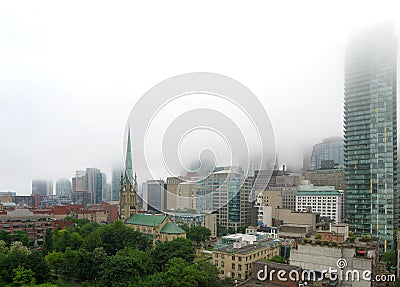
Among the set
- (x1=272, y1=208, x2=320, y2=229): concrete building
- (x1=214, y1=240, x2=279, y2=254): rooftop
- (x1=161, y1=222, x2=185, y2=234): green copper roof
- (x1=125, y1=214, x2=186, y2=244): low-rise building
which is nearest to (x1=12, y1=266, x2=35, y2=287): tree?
(x1=214, y1=240, x2=279, y2=254): rooftop

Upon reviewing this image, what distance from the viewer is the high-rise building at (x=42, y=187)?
2676 inches

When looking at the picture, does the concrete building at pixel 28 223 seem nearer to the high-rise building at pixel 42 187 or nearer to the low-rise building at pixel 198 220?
the low-rise building at pixel 198 220

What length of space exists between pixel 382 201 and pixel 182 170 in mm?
23071

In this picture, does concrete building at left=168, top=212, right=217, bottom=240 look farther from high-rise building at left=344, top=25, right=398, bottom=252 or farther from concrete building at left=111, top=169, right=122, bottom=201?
concrete building at left=111, top=169, right=122, bottom=201

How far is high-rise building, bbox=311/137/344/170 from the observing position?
49725 mm

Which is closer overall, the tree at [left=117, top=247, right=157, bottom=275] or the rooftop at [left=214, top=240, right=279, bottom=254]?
the tree at [left=117, top=247, right=157, bottom=275]

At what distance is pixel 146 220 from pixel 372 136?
2004cm

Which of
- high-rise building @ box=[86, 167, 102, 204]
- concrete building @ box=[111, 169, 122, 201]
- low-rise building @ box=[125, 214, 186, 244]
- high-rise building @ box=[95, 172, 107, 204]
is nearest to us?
low-rise building @ box=[125, 214, 186, 244]

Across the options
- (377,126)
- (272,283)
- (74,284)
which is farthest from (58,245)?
(377,126)

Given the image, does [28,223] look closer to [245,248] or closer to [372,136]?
[245,248]

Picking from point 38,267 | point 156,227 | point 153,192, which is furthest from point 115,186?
point 38,267

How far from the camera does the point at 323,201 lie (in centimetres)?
3403

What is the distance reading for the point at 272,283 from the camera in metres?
11.4

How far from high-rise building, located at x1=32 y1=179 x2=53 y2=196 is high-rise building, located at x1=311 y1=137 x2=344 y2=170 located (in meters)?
55.4
